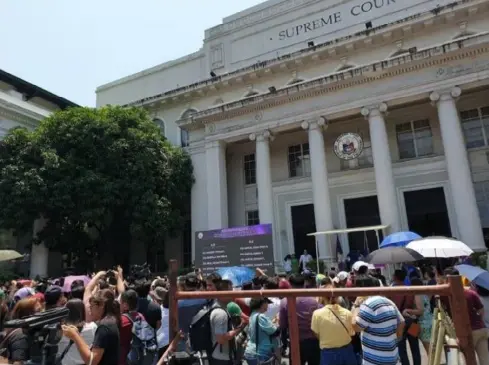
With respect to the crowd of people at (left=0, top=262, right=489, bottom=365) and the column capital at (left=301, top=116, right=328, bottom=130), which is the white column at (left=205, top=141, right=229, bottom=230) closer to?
the column capital at (left=301, top=116, right=328, bottom=130)

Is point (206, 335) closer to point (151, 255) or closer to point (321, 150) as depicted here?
point (321, 150)

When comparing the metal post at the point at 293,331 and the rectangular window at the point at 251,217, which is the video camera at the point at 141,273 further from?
the rectangular window at the point at 251,217

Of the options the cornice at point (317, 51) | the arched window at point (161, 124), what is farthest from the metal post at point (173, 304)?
the arched window at point (161, 124)

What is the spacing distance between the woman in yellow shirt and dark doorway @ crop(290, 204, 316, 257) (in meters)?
15.7

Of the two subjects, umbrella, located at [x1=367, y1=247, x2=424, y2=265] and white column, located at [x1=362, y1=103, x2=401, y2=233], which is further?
white column, located at [x1=362, y1=103, x2=401, y2=233]

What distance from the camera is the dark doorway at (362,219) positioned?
18.4 m

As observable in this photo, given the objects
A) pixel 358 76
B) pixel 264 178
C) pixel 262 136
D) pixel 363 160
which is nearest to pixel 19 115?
pixel 262 136

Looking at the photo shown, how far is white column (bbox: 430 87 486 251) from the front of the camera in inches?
558

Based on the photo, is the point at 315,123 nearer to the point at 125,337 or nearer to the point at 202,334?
the point at 202,334

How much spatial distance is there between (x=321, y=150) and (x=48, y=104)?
20213mm

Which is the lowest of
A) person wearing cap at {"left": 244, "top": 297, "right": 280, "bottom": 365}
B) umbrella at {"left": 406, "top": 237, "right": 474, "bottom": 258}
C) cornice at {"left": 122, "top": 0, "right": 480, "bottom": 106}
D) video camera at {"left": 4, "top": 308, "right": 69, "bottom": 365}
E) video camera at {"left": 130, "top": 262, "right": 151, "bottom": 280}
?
person wearing cap at {"left": 244, "top": 297, "right": 280, "bottom": 365}

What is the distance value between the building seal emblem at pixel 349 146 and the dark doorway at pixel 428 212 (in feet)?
11.0

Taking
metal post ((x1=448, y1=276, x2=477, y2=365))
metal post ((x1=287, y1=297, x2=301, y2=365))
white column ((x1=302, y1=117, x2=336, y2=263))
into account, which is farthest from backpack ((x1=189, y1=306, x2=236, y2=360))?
white column ((x1=302, y1=117, x2=336, y2=263))

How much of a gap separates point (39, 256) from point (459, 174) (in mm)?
20457
